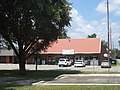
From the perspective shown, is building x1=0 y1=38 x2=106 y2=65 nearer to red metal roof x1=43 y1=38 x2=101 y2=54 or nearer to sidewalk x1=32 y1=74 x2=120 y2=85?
red metal roof x1=43 y1=38 x2=101 y2=54

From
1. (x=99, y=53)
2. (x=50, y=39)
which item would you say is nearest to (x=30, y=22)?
(x=50, y=39)

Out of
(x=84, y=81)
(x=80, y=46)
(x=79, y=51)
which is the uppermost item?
(x=80, y=46)

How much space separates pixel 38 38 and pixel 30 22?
344 centimetres

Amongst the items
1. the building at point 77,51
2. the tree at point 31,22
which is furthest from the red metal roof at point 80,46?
the tree at point 31,22

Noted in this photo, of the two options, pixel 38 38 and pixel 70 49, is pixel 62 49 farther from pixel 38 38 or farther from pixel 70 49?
pixel 38 38

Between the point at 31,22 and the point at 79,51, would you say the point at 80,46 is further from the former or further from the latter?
the point at 31,22

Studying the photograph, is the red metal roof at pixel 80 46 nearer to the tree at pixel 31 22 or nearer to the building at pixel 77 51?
the building at pixel 77 51

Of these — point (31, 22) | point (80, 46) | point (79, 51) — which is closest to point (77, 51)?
point (79, 51)

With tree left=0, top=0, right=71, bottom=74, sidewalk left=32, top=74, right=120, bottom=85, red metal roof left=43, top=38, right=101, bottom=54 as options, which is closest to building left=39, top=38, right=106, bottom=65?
red metal roof left=43, top=38, right=101, bottom=54

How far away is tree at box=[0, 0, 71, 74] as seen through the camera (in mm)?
31670

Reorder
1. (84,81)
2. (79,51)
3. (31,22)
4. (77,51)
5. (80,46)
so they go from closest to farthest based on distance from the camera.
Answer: (84,81) < (31,22) < (79,51) < (77,51) < (80,46)

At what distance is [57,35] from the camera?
1523 inches

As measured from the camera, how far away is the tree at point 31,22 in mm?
31670

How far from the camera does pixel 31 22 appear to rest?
118ft
